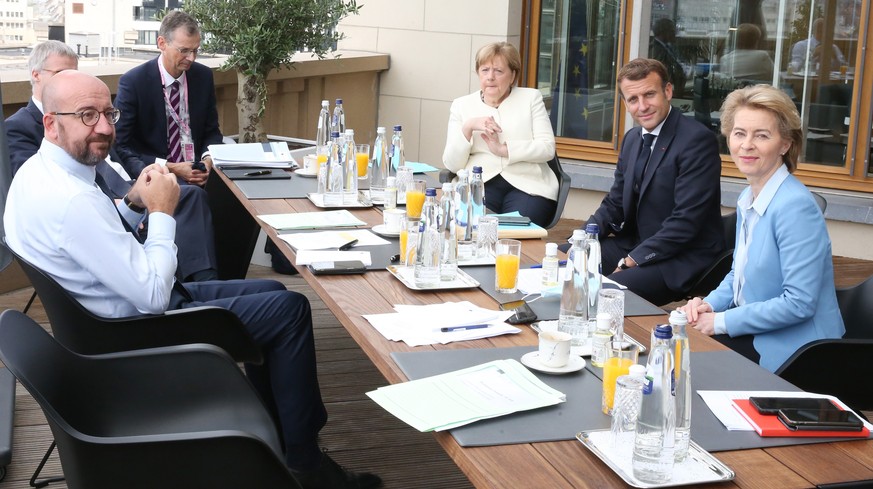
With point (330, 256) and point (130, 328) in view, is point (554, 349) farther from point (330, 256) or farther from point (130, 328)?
point (130, 328)

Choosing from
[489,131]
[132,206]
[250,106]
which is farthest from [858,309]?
[250,106]

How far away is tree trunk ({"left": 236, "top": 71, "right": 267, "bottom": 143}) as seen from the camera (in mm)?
5578

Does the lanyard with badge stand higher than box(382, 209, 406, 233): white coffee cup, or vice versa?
the lanyard with badge

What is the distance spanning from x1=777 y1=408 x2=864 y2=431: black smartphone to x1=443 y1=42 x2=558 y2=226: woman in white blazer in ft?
9.33

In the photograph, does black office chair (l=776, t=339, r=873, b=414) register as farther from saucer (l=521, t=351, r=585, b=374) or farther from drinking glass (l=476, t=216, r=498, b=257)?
drinking glass (l=476, t=216, r=498, b=257)

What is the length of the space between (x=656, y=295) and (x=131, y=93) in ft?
8.92

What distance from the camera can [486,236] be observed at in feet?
10.4

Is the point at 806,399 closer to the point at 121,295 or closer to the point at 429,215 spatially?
the point at 429,215

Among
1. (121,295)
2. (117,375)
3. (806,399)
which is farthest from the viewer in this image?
(121,295)

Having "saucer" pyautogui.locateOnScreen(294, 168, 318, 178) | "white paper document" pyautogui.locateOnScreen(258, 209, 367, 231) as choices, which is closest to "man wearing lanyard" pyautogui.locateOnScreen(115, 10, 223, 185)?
"saucer" pyautogui.locateOnScreen(294, 168, 318, 178)

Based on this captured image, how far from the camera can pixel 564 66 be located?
7184mm

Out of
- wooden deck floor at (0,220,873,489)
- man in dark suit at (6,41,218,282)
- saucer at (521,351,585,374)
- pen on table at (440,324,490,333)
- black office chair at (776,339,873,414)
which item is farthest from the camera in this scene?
man in dark suit at (6,41,218,282)

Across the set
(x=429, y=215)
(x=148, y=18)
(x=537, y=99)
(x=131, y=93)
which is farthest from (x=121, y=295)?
(x=148, y=18)

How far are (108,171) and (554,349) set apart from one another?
9.06ft
